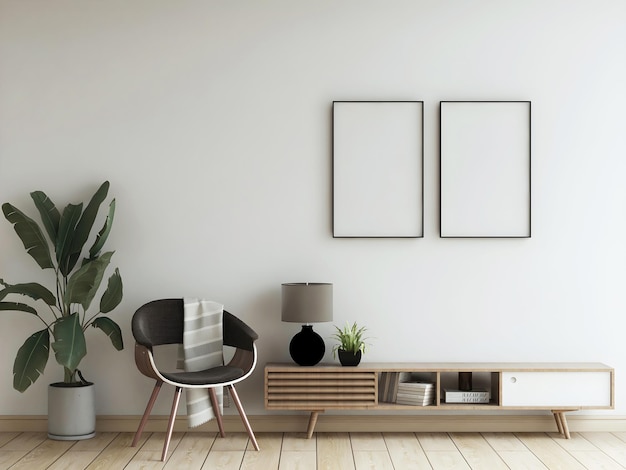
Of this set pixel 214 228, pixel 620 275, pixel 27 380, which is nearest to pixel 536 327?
pixel 620 275

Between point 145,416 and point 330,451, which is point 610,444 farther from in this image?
point 145,416

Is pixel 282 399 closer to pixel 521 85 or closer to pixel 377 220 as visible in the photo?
pixel 377 220

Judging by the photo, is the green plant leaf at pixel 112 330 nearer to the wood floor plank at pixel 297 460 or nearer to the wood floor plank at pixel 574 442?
the wood floor plank at pixel 297 460

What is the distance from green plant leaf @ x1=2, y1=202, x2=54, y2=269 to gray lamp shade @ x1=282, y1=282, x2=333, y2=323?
1.39 metres

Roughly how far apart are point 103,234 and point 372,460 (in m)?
1.96

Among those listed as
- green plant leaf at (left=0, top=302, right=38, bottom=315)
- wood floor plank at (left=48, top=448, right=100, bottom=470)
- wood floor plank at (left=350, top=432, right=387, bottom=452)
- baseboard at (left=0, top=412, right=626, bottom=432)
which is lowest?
wood floor plank at (left=350, top=432, right=387, bottom=452)

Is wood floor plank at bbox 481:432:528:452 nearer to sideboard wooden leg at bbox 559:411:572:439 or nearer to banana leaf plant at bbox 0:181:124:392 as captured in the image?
→ sideboard wooden leg at bbox 559:411:572:439

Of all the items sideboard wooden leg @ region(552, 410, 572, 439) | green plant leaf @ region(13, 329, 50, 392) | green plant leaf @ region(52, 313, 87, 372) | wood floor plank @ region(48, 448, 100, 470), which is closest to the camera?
wood floor plank @ region(48, 448, 100, 470)

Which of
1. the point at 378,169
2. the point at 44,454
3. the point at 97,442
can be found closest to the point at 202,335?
the point at 97,442

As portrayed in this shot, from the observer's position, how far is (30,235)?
411 cm

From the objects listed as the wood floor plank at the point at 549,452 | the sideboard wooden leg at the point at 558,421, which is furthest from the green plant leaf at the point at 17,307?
Result: the sideboard wooden leg at the point at 558,421

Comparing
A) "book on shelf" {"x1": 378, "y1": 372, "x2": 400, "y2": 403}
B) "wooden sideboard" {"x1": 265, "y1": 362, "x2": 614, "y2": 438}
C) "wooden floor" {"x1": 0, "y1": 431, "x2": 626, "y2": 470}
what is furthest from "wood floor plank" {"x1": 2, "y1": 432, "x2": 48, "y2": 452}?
"book on shelf" {"x1": 378, "y1": 372, "x2": 400, "y2": 403}

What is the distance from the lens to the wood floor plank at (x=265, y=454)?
3.69 meters

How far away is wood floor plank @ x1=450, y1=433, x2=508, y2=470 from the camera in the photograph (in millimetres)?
3688
